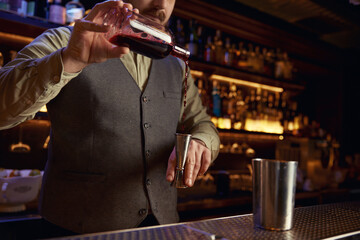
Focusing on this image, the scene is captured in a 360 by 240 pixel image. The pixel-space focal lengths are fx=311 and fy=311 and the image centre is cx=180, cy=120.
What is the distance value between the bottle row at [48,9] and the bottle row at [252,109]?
1.27 metres

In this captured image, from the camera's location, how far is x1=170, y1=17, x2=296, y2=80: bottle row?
2973 mm

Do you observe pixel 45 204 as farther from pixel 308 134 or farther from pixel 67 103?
pixel 308 134

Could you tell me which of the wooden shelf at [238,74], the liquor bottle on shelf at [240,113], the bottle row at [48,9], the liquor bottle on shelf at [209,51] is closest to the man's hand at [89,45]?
the bottle row at [48,9]

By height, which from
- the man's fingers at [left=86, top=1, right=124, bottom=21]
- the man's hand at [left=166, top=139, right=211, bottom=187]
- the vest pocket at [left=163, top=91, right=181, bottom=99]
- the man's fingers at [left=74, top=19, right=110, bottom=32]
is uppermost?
the man's fingers at [left=86, top=1, right=124, bottom=21]

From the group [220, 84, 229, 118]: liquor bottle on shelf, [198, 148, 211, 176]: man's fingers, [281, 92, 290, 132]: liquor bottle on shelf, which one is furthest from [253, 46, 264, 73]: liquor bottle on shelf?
[198, 148, 211, 176]: man's fingers

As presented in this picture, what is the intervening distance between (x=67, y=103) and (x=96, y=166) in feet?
0.88

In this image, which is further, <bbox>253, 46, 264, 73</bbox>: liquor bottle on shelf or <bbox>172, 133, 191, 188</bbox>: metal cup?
<bbox>253, 46, 264, 73</bbox>: liquor bottle on shelf

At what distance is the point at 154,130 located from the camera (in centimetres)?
132

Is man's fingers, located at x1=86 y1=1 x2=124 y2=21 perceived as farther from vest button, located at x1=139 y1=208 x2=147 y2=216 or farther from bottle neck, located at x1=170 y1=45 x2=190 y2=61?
vest button, located at x1=139 y1=208 x2=147 y2=216

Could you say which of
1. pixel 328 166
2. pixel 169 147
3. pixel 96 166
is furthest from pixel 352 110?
pixel 96 166

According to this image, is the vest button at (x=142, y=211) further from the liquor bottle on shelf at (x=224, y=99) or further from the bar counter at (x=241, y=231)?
the liquor bottle on shelf at (x=224, y=99)

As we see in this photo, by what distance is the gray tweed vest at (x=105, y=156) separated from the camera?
45.6 inches

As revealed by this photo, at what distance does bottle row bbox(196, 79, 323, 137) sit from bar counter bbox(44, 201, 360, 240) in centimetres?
200

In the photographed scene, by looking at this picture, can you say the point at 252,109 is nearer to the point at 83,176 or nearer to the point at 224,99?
the point at 224,99
